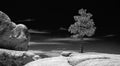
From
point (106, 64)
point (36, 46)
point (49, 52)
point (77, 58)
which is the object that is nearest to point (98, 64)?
point (106, 64)

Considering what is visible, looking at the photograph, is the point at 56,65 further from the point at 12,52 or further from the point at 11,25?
the point at 11,25

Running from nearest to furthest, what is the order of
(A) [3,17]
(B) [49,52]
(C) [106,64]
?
(C) [106,64] → (A) [3,17] → (B) [49,52]

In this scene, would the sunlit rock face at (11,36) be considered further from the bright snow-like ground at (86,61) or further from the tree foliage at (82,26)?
the bright snow-like ground at (86,61)

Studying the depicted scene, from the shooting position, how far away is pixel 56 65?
1558 cm

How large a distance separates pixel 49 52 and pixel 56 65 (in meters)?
16.8

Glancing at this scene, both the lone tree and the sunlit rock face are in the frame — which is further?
the lone tree

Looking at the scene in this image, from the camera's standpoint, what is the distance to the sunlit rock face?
88.8 ft

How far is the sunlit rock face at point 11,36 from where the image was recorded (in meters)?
27.1

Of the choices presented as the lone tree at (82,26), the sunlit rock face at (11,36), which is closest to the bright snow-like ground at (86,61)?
the sunlit rock face at (11,36)

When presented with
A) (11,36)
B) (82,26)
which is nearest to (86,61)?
(11,36)

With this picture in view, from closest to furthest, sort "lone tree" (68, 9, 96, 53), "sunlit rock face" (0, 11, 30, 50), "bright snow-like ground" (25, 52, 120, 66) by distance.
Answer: "bright snow-like ground" (25, 52, 120, 66)
"sunlit rock face" (0, 11, 30, 50)
"lone tree" (68, 9, 96, 53)

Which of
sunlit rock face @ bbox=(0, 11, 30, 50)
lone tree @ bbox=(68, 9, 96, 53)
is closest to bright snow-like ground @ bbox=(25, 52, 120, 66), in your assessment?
sunlit rock face @ bbox=(0, 11, 30, 50)

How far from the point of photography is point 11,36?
88.9ft

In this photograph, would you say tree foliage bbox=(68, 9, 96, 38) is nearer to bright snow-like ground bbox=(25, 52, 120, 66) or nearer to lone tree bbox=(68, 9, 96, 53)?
lone tree bbox=(68, 9, 96, 53)
